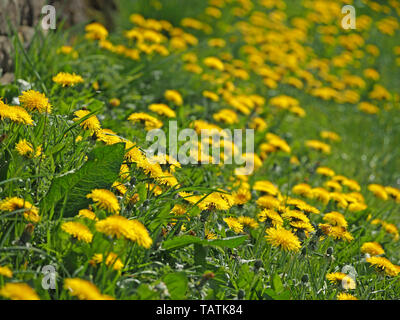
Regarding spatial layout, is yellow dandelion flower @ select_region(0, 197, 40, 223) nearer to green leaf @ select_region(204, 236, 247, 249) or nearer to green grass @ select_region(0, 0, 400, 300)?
green grass @ select_region(0, 0, 400, 300)

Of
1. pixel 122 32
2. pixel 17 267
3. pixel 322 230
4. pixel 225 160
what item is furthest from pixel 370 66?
pixel 17 267

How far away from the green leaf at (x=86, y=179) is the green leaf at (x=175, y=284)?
0.50 meters

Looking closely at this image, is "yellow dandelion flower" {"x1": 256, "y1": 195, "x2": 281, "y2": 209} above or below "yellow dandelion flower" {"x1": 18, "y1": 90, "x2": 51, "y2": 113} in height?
below

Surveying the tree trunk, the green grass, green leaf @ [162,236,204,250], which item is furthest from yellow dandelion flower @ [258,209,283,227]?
the tree trunk

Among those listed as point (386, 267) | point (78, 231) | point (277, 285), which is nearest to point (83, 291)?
point (78, 231)

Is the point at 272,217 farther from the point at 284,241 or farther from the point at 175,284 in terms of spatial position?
the point at 175,284

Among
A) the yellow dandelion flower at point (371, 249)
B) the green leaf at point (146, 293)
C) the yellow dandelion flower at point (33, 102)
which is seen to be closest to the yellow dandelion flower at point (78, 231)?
the green leaf at point (146, 293)

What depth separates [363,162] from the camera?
4781mm

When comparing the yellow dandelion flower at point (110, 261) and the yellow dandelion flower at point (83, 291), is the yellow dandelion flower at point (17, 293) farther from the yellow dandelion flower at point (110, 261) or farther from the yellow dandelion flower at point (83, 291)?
the yellow dandelion flower at point (110, 261)

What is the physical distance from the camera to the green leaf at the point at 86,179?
198 centimetres

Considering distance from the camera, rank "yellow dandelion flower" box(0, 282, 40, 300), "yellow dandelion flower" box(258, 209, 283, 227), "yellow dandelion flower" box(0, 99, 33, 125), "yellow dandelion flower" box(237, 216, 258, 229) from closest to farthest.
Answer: "yellow dandelion flower" box(0, 282, 40, 300) → "yellow dandelion flower" box(0, 99, 33, 125) → "yellow dandelion flower" box(258, 209, 283, 227) → "yellow dandelion flower" box(237, 216, 258, 229)

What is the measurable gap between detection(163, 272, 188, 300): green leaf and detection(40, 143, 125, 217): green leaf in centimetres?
50

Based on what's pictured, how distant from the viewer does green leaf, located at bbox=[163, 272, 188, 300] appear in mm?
1760

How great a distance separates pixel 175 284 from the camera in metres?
1.76
